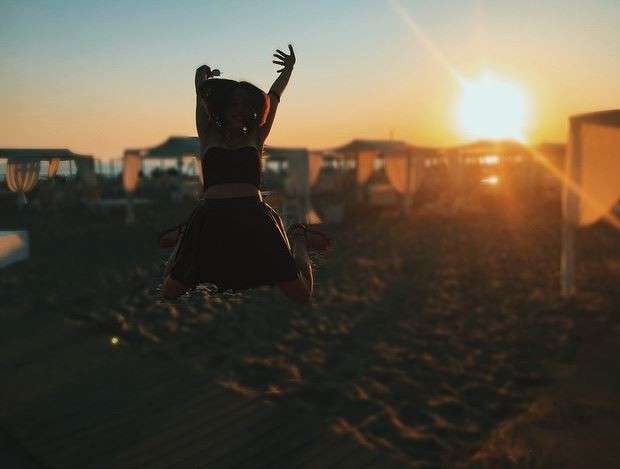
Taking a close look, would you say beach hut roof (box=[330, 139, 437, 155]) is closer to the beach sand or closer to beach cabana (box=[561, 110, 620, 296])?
the beach sand

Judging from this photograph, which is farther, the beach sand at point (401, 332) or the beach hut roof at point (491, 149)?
the beach hut roof at point (491, 149)

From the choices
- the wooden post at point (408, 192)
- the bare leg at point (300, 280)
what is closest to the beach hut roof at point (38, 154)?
the bare leg at point (300, 280)

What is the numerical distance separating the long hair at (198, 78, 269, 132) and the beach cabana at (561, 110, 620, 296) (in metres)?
7.55

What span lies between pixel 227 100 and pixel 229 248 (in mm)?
455

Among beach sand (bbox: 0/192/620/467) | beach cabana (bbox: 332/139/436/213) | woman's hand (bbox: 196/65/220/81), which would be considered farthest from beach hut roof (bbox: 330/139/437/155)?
woman's hand (bbox: 196/65/220/81)

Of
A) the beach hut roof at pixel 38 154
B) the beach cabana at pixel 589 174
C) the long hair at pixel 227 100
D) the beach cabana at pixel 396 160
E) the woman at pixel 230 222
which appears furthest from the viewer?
the beach cabana at pixel 396 160

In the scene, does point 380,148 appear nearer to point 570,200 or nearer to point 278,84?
point 570,200

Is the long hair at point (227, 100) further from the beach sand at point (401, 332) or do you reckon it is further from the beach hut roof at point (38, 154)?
the beach hut roof at point (38, 154)

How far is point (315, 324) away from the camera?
9.36 meters

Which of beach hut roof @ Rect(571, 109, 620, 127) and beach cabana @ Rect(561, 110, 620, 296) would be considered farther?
beach cabana @ Rect(561, 110, 620, 296)

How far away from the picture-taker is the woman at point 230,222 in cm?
169

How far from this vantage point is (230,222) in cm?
170

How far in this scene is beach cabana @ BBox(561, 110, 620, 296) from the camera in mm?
8391

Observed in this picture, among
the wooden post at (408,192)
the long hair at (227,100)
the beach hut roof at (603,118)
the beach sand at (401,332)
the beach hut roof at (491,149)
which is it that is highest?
the beach hut roof at (491,149)
